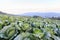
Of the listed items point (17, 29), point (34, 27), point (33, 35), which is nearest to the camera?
point (33, 35)

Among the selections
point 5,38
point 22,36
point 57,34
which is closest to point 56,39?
point 57,34

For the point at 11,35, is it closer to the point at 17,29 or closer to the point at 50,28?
the point at 17,29

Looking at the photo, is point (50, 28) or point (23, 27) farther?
point (50, 28)

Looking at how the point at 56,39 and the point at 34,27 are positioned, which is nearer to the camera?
the point at 56,39

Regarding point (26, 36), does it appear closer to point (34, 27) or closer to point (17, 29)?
point (17, 29)

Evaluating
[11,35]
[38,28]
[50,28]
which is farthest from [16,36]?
[50,28]

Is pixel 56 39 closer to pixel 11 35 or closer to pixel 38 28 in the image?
pixel 38 28

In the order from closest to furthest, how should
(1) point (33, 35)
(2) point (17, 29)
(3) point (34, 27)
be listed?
(1) point (33, 35)
(2) point (17, 29)
(3) point (34, 27)

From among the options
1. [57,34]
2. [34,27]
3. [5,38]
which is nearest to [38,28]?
[34,27]
